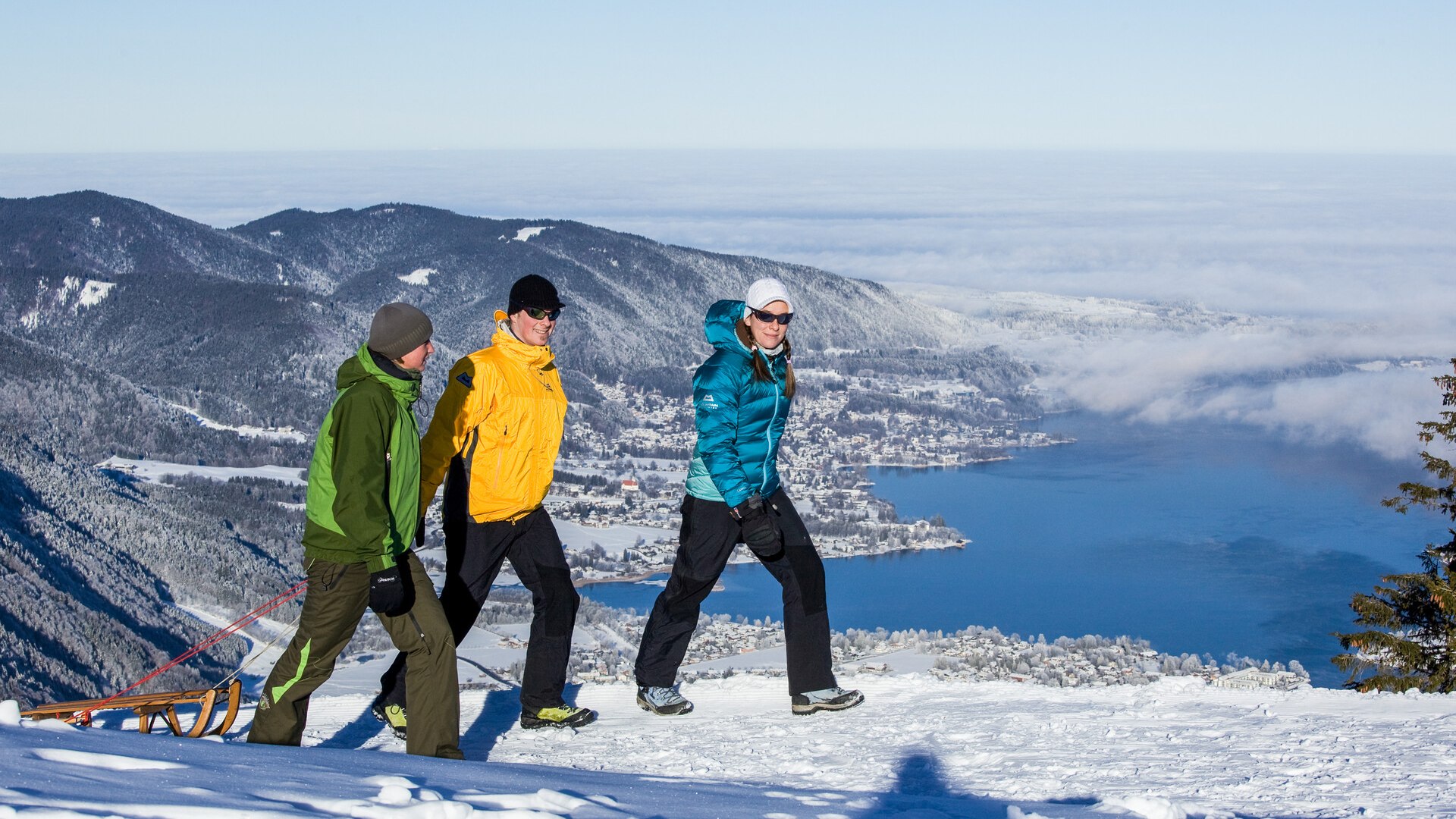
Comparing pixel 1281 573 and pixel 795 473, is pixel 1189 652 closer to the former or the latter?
pixel 1281 573

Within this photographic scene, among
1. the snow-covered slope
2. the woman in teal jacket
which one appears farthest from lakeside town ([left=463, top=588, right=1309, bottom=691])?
the woman in teal jacket

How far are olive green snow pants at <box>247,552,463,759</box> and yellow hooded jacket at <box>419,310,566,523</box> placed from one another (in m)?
0.55

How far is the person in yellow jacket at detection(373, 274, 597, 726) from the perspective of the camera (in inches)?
189

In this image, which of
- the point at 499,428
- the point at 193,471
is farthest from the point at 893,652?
the point at 193,471

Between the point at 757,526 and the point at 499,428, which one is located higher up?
the point at 499,428

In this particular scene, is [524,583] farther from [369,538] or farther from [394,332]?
[394,332]

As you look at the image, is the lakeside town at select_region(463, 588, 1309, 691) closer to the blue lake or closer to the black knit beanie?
the blue lake

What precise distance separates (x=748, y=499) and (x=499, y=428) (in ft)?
3.51


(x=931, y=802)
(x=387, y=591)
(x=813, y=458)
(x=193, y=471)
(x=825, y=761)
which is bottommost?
(x=813, y=458)

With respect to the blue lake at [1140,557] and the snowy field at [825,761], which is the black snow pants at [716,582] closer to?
the snowy field at [825,761]

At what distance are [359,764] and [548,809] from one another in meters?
0.86

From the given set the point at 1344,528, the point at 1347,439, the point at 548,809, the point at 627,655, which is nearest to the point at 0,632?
the point at 627,655

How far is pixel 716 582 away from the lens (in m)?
5.17

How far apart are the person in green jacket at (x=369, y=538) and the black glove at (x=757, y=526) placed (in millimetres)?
1295
